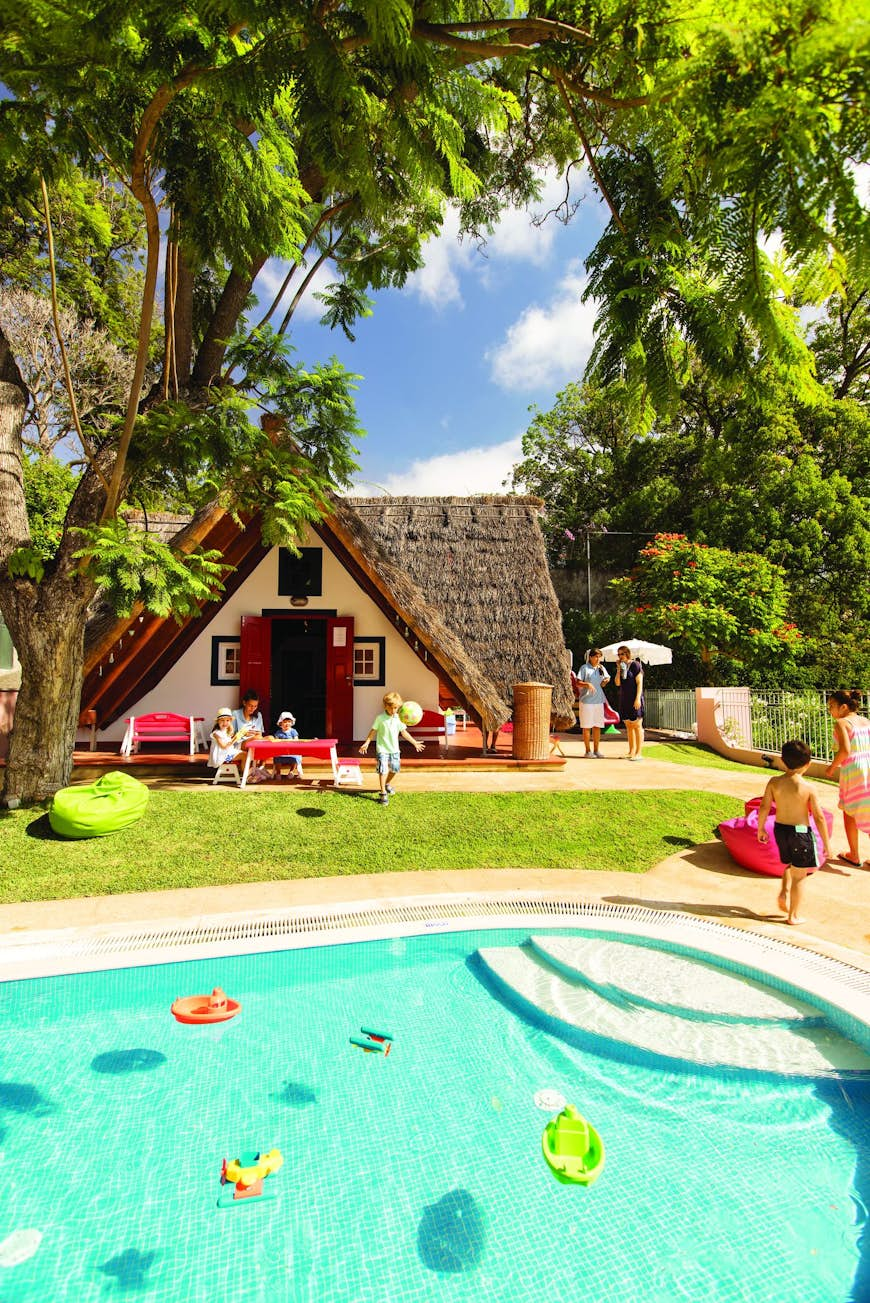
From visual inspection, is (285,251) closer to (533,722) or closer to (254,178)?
(254,178)

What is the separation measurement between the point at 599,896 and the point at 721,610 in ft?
44.6

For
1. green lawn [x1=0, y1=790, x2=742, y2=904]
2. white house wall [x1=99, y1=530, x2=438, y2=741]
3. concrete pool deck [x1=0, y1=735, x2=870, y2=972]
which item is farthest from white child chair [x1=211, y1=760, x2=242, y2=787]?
concrete pool deck [x1=0, y1=735, x2=870, y2=972]

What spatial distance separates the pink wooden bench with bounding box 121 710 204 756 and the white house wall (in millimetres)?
898

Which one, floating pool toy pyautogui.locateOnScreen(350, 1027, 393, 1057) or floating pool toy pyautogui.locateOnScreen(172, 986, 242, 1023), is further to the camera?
floating pool toy pyautogui.locateOnScreen(172, 986, 242, 1023)

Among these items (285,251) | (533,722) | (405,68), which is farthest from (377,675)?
(405,68)

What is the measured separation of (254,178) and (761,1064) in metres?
6.38

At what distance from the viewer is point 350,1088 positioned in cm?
366

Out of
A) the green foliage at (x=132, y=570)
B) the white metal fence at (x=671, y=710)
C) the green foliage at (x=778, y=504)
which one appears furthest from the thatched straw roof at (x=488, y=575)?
the green foliage at (x=132, y=570)

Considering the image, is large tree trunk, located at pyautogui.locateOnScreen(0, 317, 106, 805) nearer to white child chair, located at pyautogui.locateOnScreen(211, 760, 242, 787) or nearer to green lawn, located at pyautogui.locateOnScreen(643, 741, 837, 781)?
white child chair, located at pyautogui.locateOnScreen(211, 760, 242, 787)

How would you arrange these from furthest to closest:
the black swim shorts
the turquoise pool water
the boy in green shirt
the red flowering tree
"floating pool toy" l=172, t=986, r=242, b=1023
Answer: the red flowering tree, the boy in green shirt, the black swim shorts, "floating pool toy" l=172, t=986, r=242, b=1023, the turquoise pool water

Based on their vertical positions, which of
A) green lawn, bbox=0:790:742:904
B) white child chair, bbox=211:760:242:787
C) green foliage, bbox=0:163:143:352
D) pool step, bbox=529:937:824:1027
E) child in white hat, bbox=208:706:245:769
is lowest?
pool step, bbox=529:937:824:1027

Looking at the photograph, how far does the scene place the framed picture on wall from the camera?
11.7 metres

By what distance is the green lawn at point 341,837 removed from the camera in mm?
6211

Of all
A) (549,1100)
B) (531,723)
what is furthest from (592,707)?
(549,1100)
